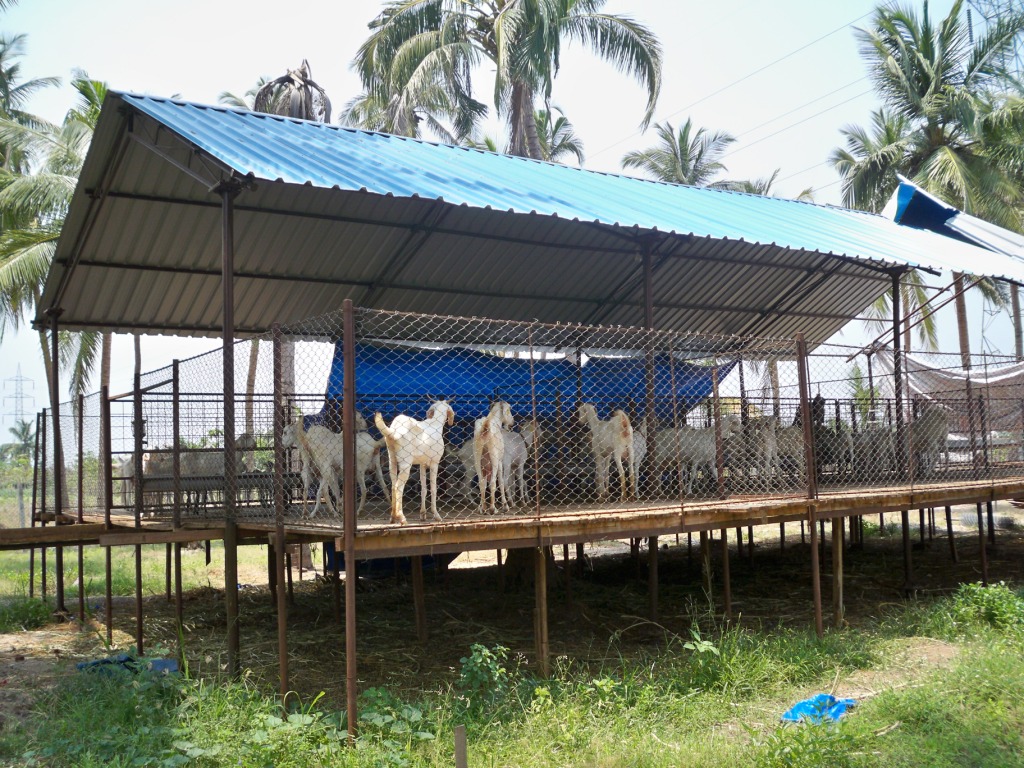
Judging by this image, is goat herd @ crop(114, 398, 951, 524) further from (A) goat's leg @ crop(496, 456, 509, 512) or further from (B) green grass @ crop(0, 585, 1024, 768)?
(B) green grass @ crop(0, 585, 1024, 768)

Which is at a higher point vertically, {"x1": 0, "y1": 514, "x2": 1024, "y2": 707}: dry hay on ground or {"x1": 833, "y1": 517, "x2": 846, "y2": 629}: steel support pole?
{"x1": 833, "y1": 517, "x2": 846, "y2": 629}: steel support pole

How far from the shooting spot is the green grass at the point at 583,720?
627cm

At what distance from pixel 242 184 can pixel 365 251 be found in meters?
4.19

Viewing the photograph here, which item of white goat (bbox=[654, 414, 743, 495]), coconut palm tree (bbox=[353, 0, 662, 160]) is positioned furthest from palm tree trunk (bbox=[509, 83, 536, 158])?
white goat (bbox=[654, 414, 743, 495])

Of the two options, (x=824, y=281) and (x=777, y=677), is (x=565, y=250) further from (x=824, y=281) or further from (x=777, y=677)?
(x=777, y=677)

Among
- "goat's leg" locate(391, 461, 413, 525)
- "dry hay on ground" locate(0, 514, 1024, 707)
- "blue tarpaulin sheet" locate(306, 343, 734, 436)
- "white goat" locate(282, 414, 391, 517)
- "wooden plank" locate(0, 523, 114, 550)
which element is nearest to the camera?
"goat's leg" locate(391, 461, 413, 525)

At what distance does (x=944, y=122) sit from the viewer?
24047 mm

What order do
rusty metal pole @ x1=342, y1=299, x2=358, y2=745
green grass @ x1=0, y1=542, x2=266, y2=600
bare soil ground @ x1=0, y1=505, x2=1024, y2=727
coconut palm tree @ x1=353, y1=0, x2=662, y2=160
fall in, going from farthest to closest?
1. coconut palm tree @ x1=353, y1=0, x2=662, y2=160
2. green grass @ x1=0, y1=542, x2=266, y2=600
3. bare soil ground @ x1=0, y1=505, x2=1024, y2=727
4. rusty metal pole @ x1=342, y1=299, x2=358, y2=745

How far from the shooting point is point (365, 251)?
11.8 meters

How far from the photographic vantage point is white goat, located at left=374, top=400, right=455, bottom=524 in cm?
707

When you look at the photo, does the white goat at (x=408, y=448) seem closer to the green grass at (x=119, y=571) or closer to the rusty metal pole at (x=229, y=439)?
the rusty metal pole at (x=229, y=439)

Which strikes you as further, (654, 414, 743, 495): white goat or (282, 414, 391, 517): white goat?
(654, 414, 743, 495): white goat

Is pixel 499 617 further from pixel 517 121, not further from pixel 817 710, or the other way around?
pixel 517 121

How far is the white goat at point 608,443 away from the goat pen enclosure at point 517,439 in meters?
0.02
